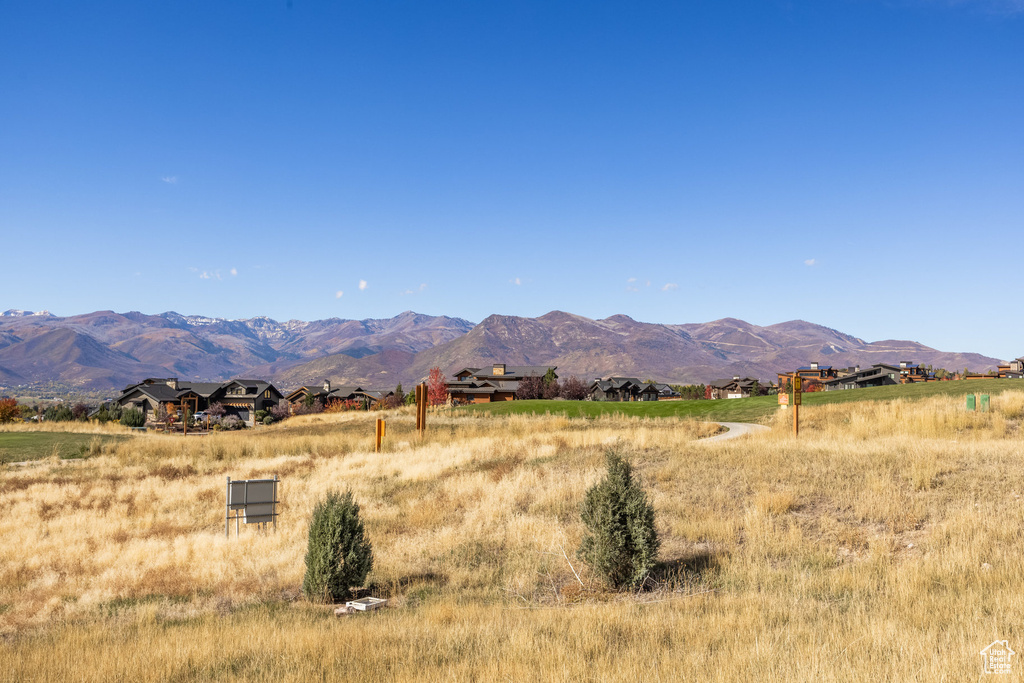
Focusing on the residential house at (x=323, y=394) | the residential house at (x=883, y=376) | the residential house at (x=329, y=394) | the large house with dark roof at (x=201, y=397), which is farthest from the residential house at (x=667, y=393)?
the large house with dark roof at (x=201, y=397)

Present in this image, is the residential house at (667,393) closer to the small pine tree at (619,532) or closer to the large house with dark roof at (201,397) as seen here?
the large house with dark roof at (201,397)

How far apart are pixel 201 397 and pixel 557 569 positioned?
102123mm

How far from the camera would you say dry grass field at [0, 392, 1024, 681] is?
249 inches

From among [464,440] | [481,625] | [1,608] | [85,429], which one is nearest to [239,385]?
[85,429]

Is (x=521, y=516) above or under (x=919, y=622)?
under

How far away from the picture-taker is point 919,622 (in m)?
6.68

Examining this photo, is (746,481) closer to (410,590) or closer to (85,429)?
(410,590)

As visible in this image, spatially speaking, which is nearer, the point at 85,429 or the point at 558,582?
the point at 558,582

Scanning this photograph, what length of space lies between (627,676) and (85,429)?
54197 mm

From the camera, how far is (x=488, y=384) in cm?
11144

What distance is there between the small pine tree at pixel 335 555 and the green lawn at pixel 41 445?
26.9 m

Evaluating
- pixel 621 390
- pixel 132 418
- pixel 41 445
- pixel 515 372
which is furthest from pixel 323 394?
pixel 41 445

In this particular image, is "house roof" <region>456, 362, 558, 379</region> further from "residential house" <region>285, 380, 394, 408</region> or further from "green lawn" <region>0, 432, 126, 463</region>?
"green lawn" <region>0, 432, 126, 463</region>

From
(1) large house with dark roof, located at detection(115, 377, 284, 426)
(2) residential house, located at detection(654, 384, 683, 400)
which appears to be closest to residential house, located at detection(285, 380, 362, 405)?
(1) large house with dark roof, located at detection(115, 377, 284, 426)
